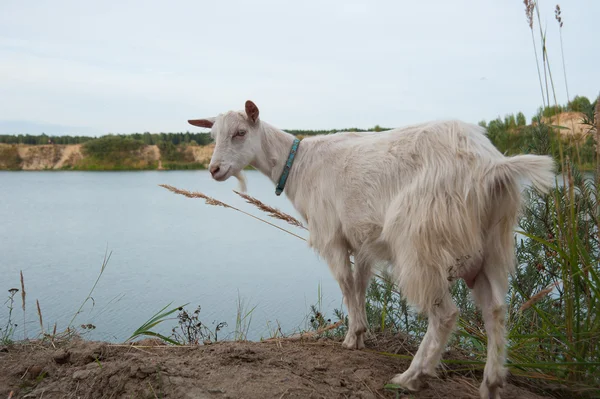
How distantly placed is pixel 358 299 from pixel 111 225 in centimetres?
613

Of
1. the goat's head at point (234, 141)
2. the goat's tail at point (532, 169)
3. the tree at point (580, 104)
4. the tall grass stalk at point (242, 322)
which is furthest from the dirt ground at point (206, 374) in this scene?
the tree at point (580, 104)

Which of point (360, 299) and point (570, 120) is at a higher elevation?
point (570, 120)

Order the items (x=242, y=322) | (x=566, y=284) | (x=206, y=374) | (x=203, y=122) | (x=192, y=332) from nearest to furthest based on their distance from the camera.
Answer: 1. (x=566, y=284)
2. (x=206, y=374)
3. (x=192, y=332)
4. (x=203, y=122)
5. (x=242, y=322)

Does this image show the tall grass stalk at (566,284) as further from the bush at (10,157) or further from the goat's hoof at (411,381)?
the bush at (10,157)

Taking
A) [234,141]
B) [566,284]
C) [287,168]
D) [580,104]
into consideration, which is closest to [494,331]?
[566,284]

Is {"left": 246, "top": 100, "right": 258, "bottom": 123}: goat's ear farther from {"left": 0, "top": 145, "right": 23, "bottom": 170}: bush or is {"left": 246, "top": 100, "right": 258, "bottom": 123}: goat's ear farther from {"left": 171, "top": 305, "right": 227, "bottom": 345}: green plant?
{"left": 0, "top": 145, "right": 23, "bottom": 170}: bush

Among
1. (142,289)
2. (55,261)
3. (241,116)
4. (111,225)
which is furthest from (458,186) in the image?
(111,225)

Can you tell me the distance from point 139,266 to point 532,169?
16.2 feet

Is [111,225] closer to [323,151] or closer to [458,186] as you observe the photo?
[323,151]

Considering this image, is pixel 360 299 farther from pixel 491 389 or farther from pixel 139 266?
pixel 139 266

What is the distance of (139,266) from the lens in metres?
5.79

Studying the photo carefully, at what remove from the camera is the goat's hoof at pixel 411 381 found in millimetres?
2345

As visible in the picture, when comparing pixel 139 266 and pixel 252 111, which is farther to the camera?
pixel 139 266

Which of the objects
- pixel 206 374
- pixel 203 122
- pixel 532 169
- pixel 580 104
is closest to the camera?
pixel 532 169
